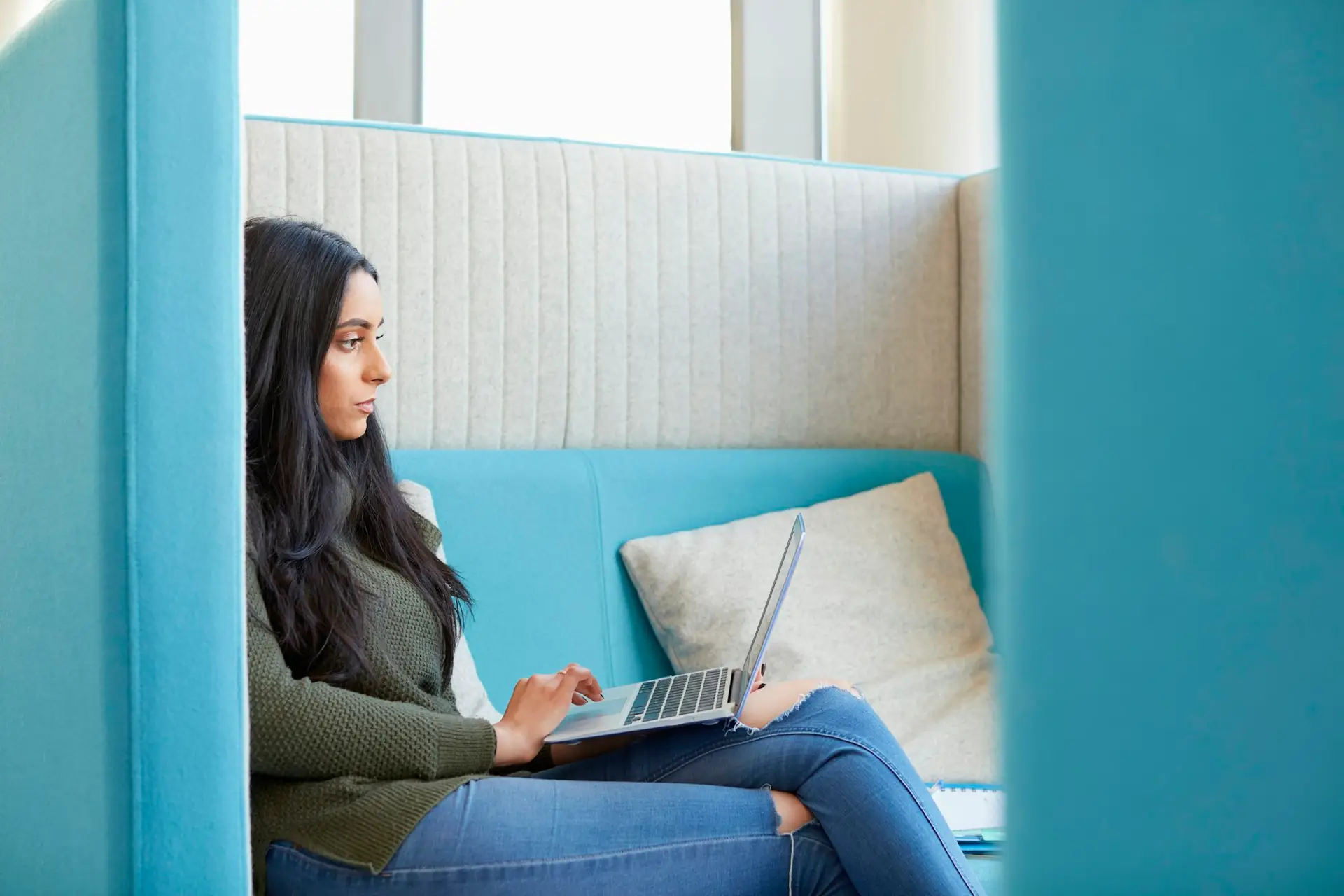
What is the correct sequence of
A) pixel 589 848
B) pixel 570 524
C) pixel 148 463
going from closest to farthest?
pixel 148 463
pixel 589 848
pixel 570 524

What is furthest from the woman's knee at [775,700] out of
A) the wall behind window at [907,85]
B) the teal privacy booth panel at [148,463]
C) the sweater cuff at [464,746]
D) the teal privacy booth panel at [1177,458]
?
the wall behind window at [907,85]

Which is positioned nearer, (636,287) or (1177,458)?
(1177,458)

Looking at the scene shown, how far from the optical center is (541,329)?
2.10 meters

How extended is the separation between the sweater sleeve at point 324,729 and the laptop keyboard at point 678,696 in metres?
0.24

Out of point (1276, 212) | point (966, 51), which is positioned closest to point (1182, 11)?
point (1276, 212)

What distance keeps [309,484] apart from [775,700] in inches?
22.6

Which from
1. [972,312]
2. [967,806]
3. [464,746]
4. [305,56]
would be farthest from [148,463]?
[305,56]

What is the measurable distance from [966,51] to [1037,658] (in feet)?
9.93

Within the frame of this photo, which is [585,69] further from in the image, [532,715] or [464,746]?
[464,746]

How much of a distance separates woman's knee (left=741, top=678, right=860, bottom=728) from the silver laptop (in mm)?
38

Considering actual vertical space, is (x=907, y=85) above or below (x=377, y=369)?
above

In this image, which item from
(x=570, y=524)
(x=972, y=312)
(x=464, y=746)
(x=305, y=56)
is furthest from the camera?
(x=305, y=56)

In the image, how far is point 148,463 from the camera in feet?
2.58

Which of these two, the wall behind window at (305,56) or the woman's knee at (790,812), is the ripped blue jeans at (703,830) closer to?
the woman's knee at (790,812)
